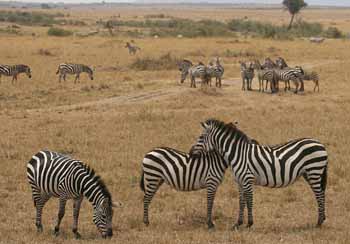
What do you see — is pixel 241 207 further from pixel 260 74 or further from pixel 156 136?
pixel 260 74

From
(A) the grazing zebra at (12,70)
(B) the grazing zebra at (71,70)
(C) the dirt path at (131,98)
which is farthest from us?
(B) the grazing zebra at (71,70)

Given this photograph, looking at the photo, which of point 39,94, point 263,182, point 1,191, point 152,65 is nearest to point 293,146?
point 263,182

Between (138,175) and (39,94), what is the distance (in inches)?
454

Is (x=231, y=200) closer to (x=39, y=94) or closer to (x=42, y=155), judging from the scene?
(x=42, y=155)

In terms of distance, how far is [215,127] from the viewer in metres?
8.45

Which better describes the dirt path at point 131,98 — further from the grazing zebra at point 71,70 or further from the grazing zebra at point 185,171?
the grazing zebra at point 185,171

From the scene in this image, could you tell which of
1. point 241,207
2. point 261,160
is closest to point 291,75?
point 261,160

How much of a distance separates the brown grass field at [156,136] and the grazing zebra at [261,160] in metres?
0.64

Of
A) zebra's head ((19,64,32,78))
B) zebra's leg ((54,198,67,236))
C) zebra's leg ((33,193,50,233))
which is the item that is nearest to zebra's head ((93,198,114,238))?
zebra's leg ((54,198,67,236))

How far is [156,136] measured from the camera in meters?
14.9

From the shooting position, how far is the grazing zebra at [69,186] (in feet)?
25.2

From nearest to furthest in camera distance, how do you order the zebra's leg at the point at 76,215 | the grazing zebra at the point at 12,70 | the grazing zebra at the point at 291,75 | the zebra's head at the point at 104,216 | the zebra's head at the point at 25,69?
1. the zebra's head at the point at 104,216
2. the zebra's leg at the point at 76,215
3. the grazing zebra at the point at 291,75
4. the grazing zebra at the point at 12,70
5. the zebra's head at the point at 25,69

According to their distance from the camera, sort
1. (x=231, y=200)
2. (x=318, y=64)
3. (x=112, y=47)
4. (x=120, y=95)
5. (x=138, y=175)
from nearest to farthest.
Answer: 1. (x=231, y=200)
2. (x=138, y=175)
3. (x=120, y=95)
4. (x=318, y=64)
5. (x=112, y=47)

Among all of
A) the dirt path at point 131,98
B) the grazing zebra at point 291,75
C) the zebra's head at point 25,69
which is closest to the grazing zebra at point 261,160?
the dirt path at point 131,98
